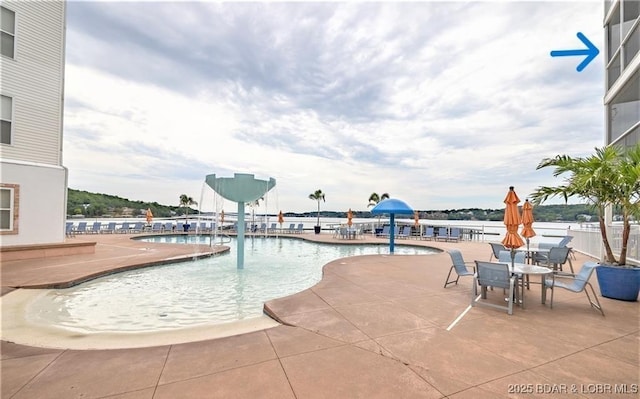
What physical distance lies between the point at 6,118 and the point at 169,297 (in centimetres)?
931

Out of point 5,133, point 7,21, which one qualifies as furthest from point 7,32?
point 5,133

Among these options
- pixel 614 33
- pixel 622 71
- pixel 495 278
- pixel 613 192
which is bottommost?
pixel 495 278

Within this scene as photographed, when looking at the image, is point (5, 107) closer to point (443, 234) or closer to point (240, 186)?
point (240, 186)

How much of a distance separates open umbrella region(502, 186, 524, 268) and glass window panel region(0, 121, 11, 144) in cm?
1450

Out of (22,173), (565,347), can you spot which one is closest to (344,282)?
(565,347)

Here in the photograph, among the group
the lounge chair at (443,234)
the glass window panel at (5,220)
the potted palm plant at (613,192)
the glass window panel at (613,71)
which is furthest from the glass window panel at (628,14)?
the glass window panel at (5,220)

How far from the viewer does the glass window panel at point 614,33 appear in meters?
8.51

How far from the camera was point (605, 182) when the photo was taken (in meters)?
5.27

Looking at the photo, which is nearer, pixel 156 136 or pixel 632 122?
pixel 632 122

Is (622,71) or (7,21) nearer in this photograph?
(622,71)

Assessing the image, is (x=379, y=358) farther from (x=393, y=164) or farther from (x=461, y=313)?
(x=393, y=164)

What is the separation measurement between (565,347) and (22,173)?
14.2m

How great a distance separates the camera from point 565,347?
3.22 m

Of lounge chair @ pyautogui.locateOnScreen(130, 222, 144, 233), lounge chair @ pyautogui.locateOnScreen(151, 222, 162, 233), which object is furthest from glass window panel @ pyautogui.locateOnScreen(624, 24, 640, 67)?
lounge chair @ pyautogui.locateOnScreen(130, 222, 144, 233)
